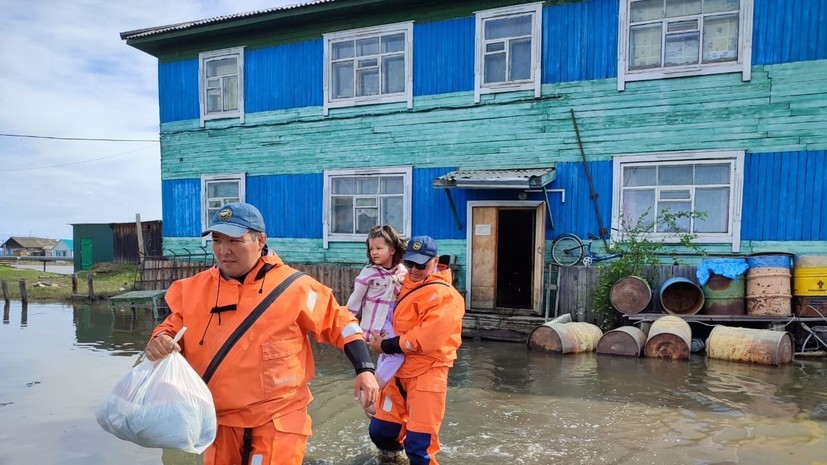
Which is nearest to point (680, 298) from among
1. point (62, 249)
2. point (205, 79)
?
point (205, 79)

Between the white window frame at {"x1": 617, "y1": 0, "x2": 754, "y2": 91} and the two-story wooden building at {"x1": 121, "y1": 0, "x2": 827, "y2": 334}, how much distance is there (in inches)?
1.1

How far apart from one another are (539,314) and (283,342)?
8.64 metres

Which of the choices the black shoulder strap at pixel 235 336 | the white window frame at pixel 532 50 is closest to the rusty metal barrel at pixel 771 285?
the white window frame at pixel 532 50

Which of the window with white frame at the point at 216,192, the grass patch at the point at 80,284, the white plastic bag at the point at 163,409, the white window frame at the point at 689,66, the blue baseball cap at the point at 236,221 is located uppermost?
the white window frame at the point at 689,66

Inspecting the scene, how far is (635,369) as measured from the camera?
298 inches

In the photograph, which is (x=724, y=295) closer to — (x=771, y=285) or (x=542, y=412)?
(x=771, y=285)

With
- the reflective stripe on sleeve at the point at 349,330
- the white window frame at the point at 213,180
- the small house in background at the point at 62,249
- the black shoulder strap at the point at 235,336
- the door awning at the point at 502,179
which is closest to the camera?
the black shoulder strap at the point at 235,336

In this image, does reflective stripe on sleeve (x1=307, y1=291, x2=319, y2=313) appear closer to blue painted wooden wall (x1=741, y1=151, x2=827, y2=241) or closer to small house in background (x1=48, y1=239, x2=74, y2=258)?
blue painted wooden wall (x1=741, y1=151, x2=827, y2=241)

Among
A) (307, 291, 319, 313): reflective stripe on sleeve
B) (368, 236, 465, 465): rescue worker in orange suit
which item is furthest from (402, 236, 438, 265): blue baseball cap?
(307, 291, 319, 313): reflective stripe on sleeve

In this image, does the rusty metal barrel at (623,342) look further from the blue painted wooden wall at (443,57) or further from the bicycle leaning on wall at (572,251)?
the blue painted wooden wall at (443,57)

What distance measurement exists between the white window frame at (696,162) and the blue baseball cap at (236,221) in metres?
9.13

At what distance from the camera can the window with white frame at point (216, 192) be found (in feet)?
46.2

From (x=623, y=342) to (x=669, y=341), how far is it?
0.67 meters

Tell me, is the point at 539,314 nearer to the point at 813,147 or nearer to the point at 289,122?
the point at 813,147
